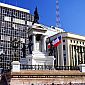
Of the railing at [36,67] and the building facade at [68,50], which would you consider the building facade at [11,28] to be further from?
the railing at [36,67]

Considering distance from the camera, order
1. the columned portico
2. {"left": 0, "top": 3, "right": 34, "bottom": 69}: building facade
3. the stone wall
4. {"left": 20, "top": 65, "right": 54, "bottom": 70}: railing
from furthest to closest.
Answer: {"left": 0, "top": 3, "right": 34, "bottom": 69}: building facade → the columned portico → {"left": 20, "top": 65, "right": 54, "bottom": 70}: railing → the stone wall

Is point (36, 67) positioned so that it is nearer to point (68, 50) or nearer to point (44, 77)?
point (44, 77)

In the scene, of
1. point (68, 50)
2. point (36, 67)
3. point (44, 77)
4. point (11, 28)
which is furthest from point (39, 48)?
point (11, 28)

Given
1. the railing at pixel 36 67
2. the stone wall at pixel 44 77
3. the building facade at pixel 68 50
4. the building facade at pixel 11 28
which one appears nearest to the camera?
the stone wall at pixel 44 77

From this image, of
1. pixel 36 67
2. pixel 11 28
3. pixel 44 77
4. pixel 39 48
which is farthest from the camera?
pixel 11 28

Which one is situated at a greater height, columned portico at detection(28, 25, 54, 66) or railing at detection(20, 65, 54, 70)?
columned portico at detection(28, 25, 54, 66)

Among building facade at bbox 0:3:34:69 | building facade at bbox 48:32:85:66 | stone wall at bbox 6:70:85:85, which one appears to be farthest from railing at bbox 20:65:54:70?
building facade at bbox 48:32:85:66

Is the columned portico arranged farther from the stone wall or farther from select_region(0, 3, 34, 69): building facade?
select_region(0, 3, 34, 69): building facade

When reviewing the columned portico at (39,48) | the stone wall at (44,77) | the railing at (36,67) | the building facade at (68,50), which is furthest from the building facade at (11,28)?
the stone wall at (44,77)

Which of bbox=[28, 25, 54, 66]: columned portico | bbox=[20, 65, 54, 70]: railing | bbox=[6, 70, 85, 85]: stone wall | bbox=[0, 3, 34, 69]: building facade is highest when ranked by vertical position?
bbox=[0, 3, 34, 69]: building facade

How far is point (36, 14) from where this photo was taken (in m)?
41.4

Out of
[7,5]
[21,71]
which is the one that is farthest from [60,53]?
[21,71]

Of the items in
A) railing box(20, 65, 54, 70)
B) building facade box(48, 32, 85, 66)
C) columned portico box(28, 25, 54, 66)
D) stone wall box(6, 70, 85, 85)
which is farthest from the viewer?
building facade box(48, 32, 85, 66)

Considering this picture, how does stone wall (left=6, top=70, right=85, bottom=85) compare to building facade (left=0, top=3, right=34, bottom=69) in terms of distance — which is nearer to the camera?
stone wall (left=6, top=70, right=85, bottom=85)
